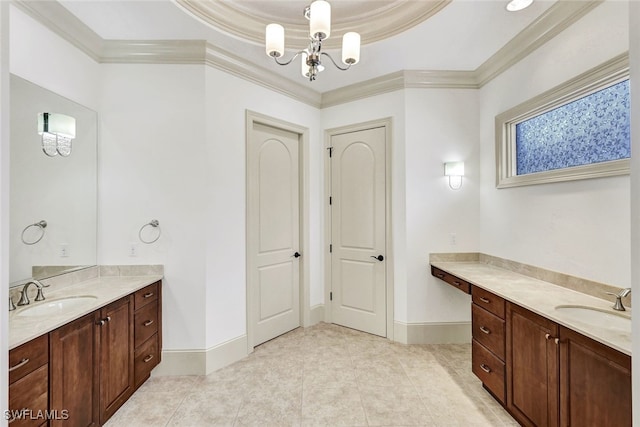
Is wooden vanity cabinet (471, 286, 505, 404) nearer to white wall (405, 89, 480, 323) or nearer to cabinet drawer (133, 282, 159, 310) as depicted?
white wall (405, 89, 480, 323)

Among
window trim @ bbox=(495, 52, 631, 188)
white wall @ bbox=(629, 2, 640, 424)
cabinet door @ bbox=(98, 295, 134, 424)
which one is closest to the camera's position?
white wall @ bbox=(629, 2, 640, 424)

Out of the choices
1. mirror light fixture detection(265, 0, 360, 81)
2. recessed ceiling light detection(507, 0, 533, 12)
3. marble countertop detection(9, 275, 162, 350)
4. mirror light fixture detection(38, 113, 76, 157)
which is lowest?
marble countertop detection(9, 275, 162, 350)

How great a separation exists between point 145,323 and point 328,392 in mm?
1546

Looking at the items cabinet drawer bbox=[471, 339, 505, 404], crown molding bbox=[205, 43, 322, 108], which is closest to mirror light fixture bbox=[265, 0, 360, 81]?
crown molding bbox=[205, 43, 322, 108]

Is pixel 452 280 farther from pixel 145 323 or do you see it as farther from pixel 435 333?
pixel 145 323

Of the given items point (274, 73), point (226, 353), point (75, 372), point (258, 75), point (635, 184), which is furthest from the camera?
point (274, 73)

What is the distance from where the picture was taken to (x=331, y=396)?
7.54 feet

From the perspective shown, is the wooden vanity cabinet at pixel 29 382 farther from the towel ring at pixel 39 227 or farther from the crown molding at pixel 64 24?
the crown molding at pixel 64 24

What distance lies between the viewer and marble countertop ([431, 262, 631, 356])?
1360 millimetres

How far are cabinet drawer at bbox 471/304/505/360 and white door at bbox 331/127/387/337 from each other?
1.12 m

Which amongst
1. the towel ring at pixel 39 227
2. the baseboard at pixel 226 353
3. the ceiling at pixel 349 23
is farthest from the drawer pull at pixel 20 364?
the ceiling at pixel 349 23

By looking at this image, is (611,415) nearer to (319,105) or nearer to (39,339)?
(39,339)

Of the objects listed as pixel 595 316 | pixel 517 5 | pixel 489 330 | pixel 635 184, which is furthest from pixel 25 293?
pixel 517 5

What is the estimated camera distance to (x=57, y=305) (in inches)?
77.2
